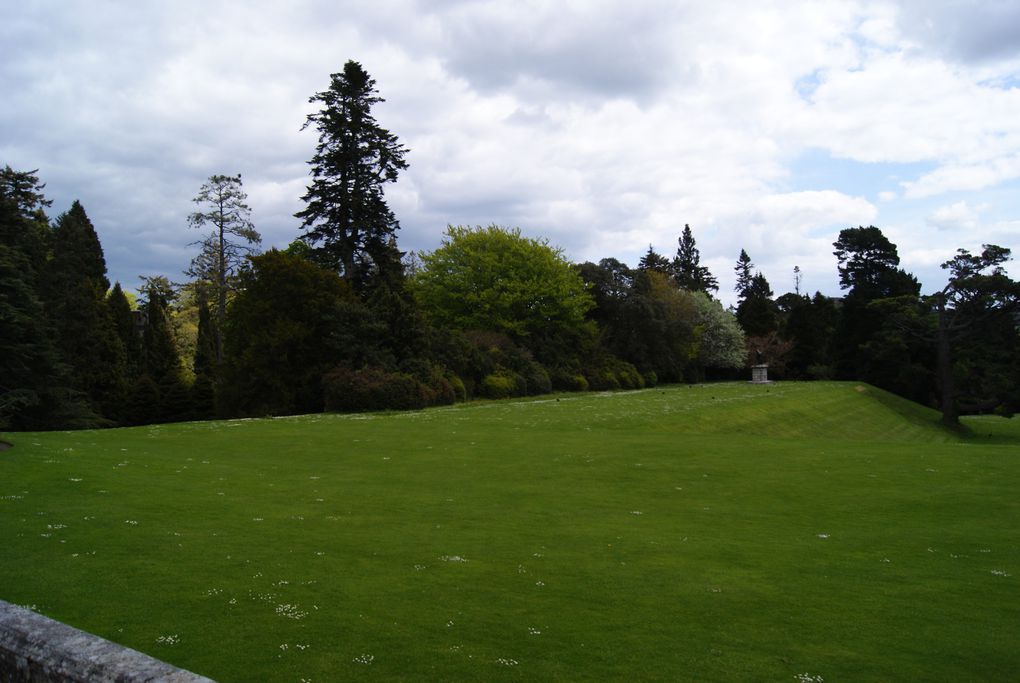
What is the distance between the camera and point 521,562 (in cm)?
891

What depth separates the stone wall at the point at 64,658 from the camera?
3.10m

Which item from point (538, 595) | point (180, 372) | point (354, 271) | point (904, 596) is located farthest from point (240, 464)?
point (180, 372)

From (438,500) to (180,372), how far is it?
4833cm

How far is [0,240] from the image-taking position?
120ft

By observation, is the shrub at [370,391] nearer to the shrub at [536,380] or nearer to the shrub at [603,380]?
the shrub at [536,380]

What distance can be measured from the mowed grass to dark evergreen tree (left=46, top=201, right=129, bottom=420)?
31411 mm

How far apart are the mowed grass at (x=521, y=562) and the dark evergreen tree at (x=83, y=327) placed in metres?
31.4

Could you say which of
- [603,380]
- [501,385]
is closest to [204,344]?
[501,385]

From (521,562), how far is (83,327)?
1887 inches

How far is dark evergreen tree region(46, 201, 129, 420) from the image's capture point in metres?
46.1

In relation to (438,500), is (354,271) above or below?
above

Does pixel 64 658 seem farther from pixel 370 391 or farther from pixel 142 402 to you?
pixel 142 402

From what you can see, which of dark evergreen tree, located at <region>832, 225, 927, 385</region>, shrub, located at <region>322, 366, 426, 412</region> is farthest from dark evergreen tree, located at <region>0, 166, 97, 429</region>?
dark evergreen tree, located at <region>832, 225, 927, 385</region>

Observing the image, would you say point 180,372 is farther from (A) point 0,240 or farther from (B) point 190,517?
(B) point 190,517
